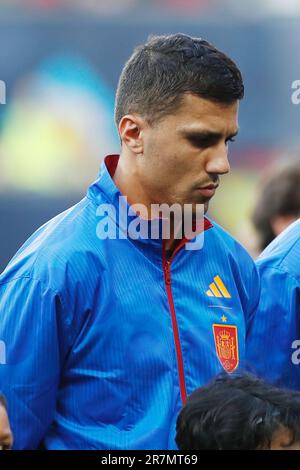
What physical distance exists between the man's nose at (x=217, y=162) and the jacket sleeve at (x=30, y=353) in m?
0.53

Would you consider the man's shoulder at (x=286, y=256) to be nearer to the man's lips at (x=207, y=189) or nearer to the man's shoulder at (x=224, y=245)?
the man's shoulder at (x=224, y=245)

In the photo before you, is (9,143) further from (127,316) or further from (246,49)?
(127,316)

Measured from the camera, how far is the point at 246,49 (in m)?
7.73

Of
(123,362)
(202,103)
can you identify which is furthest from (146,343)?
(202,103)

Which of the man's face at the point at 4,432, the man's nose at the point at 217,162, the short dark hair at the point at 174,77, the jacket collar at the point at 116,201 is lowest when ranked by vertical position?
the man's face at the point at 4,432

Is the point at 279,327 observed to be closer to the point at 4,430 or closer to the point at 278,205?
the point at 4,430

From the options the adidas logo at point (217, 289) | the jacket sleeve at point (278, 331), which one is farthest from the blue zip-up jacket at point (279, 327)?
the adidas logo at point (217, 289)

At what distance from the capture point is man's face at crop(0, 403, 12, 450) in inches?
113

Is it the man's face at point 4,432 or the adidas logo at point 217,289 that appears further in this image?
the adidas logo at point 217,289

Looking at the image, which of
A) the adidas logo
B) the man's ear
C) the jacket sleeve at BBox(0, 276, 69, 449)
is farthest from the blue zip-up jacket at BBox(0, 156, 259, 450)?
the man's ear

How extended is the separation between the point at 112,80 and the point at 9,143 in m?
0.82

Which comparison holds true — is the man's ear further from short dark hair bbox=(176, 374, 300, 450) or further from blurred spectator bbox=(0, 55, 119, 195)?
blurred spectator bbox=(0, 55, 119, 195)

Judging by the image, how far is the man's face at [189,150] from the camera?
297 centimetres
